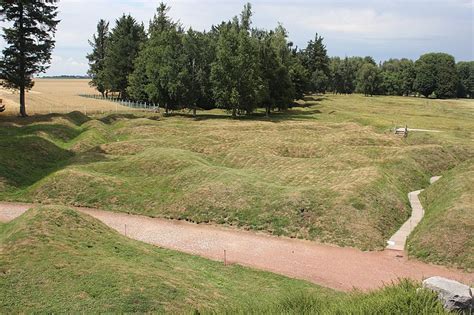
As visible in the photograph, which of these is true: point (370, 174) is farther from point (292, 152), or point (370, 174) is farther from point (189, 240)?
point (189, 240)

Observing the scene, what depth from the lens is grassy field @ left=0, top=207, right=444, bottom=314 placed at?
1423 cm

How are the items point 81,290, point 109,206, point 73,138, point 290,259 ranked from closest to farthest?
point 81,290, point 290,259, point 109,206, point 73,138

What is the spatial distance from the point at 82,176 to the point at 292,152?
80.4ft

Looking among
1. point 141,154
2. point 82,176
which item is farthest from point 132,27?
point 82,176

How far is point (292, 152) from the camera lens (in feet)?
176

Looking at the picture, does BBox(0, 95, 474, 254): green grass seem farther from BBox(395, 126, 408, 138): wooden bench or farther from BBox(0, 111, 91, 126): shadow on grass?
BBox(395, 126, 408, 138): wooden bench

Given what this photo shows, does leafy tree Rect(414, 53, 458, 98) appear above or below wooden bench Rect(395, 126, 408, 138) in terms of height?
above

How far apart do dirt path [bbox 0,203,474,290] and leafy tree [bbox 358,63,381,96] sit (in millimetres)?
148435

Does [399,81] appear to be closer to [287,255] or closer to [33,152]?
[33,152]

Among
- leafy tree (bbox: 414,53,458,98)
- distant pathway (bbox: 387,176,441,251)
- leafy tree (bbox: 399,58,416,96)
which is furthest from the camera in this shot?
leafy tree (bbox: 399,58,416,96)

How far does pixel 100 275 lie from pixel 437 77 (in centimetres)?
18033

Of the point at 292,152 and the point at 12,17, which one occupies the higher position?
the point at 12,17

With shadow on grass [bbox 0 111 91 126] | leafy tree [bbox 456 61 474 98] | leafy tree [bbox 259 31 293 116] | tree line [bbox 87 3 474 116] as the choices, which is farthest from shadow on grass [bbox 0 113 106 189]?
leafy tree [bbox 456 61 474 98]

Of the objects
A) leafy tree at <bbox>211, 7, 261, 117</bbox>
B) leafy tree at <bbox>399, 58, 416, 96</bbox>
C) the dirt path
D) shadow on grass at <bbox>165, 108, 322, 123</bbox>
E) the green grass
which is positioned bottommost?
the dirt path
